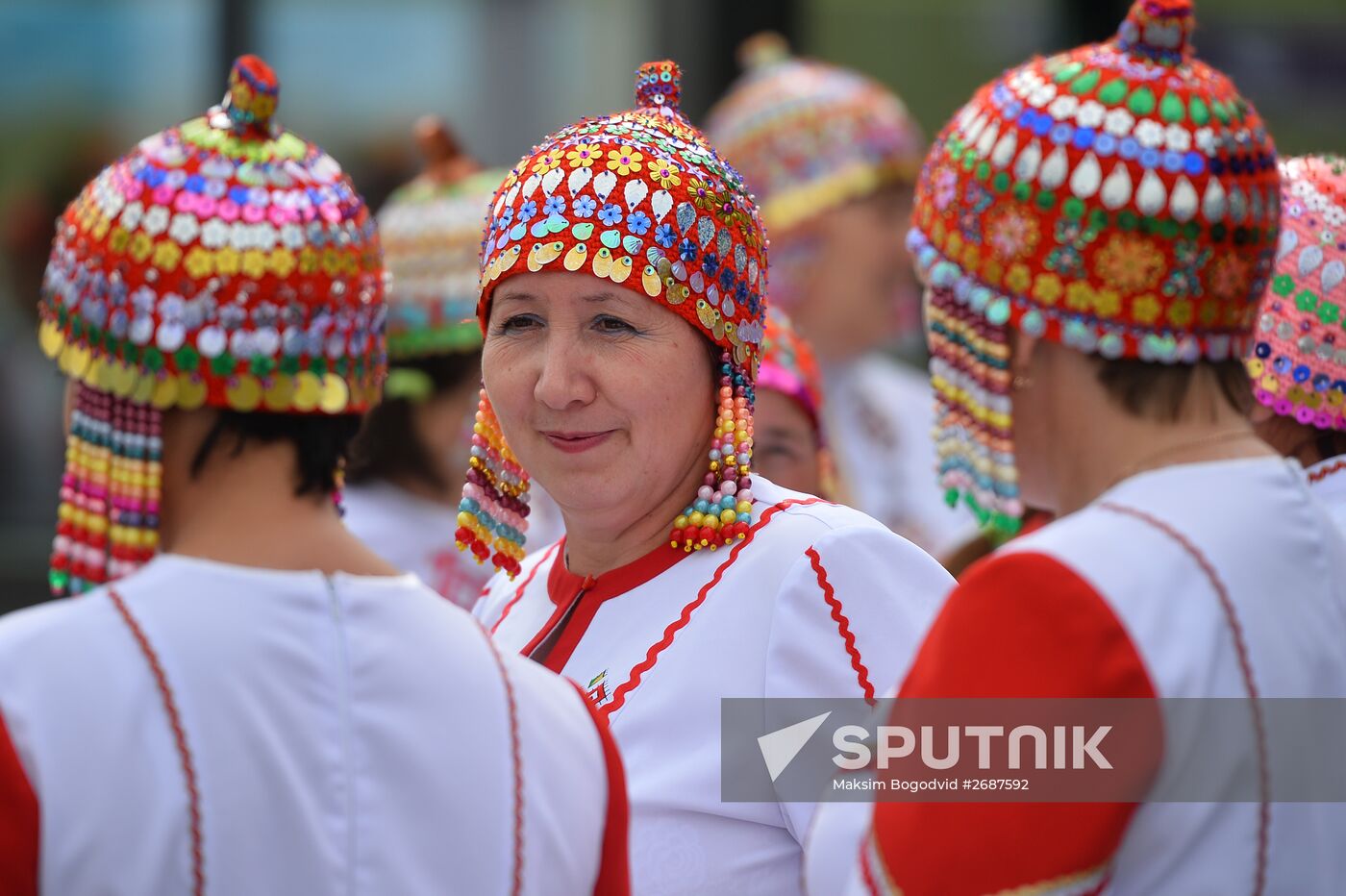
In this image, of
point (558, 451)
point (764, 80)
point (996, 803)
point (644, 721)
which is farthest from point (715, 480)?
point (764, 80)

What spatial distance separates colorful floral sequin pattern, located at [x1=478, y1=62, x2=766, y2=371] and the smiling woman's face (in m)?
0.03

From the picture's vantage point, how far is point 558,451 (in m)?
2.64

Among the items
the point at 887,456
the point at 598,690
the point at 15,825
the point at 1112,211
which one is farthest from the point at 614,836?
the point at 887,456

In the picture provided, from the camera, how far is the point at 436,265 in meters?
4.76

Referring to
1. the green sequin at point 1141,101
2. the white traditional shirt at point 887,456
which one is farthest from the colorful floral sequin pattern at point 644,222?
the white traditional shirt at point 887,456

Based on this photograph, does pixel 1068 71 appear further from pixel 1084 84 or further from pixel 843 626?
pixel 843 626

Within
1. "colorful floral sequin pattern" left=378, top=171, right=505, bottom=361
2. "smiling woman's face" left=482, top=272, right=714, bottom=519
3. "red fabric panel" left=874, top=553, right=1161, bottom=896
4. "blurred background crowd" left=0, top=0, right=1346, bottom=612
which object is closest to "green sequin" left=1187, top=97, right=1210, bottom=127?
"red fabric panel" left=874, top=553, right=1161, bottom=896

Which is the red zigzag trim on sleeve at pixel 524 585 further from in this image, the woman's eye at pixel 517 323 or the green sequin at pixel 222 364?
the green sequin at pixel 222 364

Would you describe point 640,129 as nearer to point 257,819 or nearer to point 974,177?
point 974,177

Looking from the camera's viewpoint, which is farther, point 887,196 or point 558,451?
point 887,196

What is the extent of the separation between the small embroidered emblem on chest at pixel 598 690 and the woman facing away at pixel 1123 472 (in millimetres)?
643

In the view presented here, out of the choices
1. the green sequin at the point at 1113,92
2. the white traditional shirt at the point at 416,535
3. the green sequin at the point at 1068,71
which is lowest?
the white traditional shirt at the point at 416,535

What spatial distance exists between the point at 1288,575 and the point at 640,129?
124 cm

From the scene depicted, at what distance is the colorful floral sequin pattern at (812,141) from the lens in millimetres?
5859
